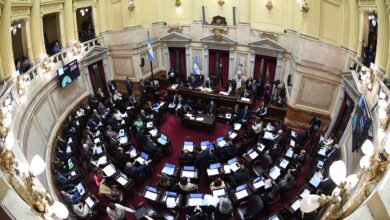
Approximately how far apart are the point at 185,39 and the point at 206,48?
1395 millimetres

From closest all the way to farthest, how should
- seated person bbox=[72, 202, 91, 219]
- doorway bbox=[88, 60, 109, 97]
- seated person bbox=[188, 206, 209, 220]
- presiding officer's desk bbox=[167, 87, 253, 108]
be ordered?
1. seated person bbox=[188, 206, 209, 220]
2. seated person bbox=[72, 202, 91, 219]
3. presiding officer's desk bbox=[167, 87, 253, 108]
4. doorway bbox=[88, 60, 109, 97]

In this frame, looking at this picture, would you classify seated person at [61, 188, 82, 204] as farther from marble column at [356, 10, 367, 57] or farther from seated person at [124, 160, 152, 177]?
marble column at [356, 10, 367, 57]

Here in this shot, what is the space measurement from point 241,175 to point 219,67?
934 centimetres

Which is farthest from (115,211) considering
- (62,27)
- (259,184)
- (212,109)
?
(62,27)

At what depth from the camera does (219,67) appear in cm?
1822

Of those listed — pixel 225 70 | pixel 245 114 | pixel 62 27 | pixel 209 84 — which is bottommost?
pixel 245 114

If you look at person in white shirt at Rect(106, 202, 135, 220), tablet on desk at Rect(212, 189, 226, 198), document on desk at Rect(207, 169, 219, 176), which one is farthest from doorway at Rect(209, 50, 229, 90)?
person in white shirt at Rect(106, 202, 135, 220)

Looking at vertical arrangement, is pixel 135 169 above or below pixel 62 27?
below

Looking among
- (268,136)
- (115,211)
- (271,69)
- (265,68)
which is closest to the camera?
(115,211)

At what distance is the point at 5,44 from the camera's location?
9.94 meters

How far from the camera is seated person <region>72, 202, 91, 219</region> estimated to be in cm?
912

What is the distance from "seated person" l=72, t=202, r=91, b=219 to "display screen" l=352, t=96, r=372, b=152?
27.8 feet

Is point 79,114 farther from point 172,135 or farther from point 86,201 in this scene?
point 86,201

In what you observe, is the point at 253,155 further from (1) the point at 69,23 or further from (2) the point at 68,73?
(1) the point at 69,23
